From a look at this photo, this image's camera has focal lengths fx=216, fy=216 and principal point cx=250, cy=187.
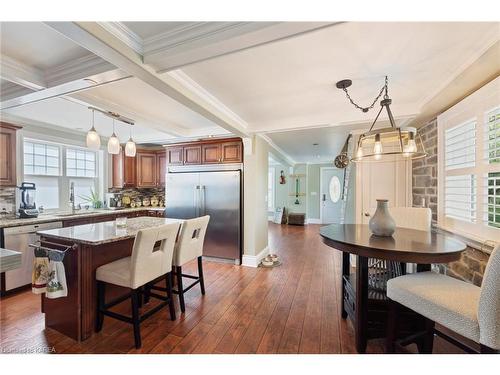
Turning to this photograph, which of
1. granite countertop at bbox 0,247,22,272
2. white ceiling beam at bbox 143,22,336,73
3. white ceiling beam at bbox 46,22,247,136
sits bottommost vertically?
granite countertop at bbox 0,247,22,272

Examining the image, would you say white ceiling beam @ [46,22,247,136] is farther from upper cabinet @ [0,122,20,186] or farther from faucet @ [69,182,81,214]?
faucet @ [69,182,81,214]

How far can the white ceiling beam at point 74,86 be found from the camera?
168 cm

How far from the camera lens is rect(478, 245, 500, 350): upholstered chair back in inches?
40.7

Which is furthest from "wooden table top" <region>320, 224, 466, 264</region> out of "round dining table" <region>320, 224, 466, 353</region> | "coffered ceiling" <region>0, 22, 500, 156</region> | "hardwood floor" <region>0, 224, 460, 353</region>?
"coffered ceiling" <region>0, 22, 500, 156</region>

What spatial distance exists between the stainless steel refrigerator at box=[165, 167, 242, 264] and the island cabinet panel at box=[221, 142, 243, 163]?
20cm

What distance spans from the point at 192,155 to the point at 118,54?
105 inches

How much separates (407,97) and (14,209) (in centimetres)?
540

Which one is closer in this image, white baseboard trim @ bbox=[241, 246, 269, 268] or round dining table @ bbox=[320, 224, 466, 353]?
round dining table @ bbox=[320, 224, 466, 353]

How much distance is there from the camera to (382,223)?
1.86 metres

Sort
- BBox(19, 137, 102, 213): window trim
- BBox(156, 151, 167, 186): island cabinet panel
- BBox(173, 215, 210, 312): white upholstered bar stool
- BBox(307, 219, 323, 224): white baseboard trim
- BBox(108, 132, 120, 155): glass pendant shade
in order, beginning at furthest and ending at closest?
1. BBox(307, 219, 323, 224): white baseboard trim
2. BBox(156, 151, 167, 186): island cabinet panel
3. BBox(19, 137, 102, 213): window trim
4. BBox(108, 132, 120, 155): glass pendant shade
5. BBox(173, 215, 210, 312): white upholstered bar stool

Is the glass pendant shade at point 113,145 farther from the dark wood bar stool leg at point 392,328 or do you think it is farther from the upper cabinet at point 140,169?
the dark wood bar stool leg at point 392,328

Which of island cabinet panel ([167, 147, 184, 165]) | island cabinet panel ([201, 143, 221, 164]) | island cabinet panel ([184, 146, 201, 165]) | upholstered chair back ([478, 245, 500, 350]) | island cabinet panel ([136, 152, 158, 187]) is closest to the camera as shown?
upholstered chair back ([478, 245, 500, 350])

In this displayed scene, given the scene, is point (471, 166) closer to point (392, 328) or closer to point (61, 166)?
point (392, 328)
